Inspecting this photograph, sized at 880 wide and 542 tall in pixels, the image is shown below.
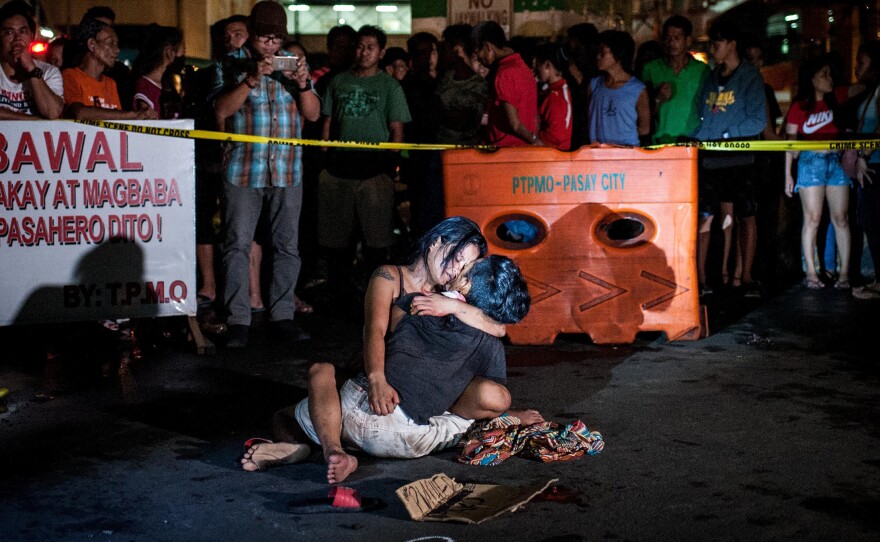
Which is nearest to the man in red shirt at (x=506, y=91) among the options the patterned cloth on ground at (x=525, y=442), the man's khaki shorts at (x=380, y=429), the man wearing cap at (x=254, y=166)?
the man wearing cap at (x=254, y=166)

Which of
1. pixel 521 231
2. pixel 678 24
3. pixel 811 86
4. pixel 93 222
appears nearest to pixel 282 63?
pixel 93 222

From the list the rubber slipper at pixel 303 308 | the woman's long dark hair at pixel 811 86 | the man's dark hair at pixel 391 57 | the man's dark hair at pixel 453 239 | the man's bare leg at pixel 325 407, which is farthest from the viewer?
the man's dark hair at pixel 391 57

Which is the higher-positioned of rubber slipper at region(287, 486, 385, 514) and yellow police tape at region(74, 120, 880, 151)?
yellow police tape at region(74, 120, 880, 151)

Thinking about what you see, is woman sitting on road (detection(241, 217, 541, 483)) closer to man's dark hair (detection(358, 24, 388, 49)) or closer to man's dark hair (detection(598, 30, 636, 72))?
man's dark hair (detection(358, 24, 388, 49))

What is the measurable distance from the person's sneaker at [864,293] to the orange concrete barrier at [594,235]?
2.52m

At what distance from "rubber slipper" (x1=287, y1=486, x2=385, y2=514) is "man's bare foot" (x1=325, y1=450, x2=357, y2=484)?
0.13 meters

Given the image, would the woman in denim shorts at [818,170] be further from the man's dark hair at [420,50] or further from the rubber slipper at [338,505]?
the rubber slipper at [338,505]

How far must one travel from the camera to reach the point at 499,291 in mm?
4766

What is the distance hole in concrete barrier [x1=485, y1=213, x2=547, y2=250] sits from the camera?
764 cm

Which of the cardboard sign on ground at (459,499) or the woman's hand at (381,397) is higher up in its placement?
the woman's hand at (381,397)

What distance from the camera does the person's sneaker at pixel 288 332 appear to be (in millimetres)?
7818

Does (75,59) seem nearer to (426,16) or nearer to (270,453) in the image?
(426,16)

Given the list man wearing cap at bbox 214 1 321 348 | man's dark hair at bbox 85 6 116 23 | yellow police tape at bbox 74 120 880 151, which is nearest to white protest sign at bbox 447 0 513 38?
yellow police tape at bbox 74 120 880 151

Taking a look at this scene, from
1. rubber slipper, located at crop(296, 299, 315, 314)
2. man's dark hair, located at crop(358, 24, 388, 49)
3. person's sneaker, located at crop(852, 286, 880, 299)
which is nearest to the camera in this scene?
man's dark hair, located at crop(358, 24, 388, 49)
